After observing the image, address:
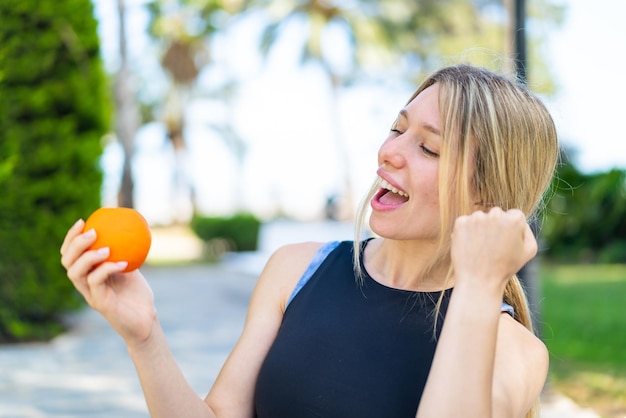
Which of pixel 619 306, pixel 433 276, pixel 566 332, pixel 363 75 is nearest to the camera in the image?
pixel 433 276

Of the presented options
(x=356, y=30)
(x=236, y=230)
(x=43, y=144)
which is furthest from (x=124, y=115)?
(x=356, y=30)

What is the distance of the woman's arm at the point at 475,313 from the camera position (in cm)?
147

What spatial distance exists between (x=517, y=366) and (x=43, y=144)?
22.0 feet

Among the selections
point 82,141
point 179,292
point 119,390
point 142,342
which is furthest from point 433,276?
point 179,292

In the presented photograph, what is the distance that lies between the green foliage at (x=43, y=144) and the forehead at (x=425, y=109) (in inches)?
238

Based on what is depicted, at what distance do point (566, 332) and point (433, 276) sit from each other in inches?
289

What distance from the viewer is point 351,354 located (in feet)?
5.86

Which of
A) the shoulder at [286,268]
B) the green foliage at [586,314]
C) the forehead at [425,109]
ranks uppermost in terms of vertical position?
the forehead at [425,109]

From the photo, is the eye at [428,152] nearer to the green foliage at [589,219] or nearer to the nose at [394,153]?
the nose at [394,153]

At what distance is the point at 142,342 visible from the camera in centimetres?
162

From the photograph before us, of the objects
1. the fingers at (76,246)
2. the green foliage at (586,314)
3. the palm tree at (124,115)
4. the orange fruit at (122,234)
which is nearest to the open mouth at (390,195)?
the orange fruit at (122,234)

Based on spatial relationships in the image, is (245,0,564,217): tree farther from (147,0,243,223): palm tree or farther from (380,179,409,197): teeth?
(380,179,409,197): teeth

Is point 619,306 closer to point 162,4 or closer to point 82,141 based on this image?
point 82,141

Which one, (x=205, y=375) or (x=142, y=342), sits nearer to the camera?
(x=142, y=342)
